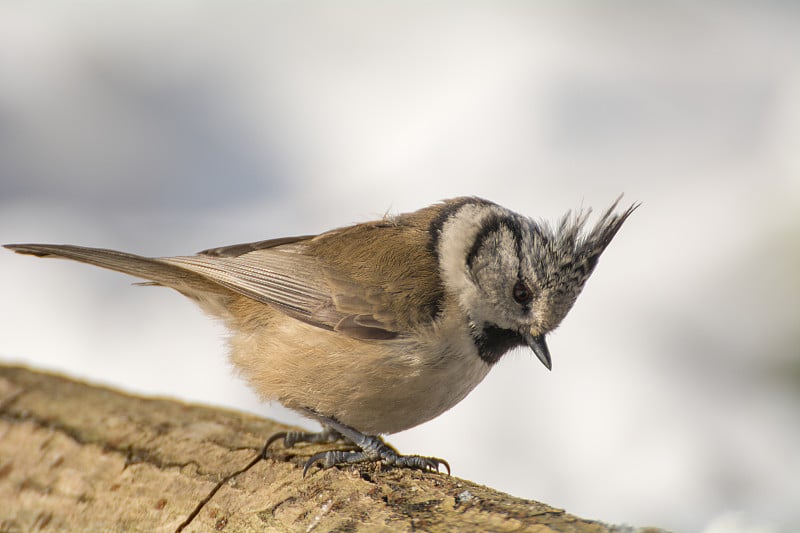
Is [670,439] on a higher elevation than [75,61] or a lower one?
lower

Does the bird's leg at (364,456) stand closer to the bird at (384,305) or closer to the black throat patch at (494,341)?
the bird at (384,305)

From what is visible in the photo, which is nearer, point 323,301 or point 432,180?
point 323,301

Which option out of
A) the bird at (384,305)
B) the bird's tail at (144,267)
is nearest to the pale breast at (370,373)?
the bird at (384,305)

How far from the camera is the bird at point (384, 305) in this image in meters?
3.00

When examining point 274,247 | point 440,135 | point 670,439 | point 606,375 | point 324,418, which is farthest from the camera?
point 440,135

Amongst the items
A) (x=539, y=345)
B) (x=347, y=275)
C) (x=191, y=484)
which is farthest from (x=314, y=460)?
(x=539, y=345)

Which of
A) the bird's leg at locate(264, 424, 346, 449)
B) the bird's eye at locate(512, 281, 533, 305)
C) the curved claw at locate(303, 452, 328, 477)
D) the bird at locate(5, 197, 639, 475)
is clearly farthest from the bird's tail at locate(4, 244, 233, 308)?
the bird's eye at locate(512, 281, 533, 305)

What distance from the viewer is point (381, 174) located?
6.67m

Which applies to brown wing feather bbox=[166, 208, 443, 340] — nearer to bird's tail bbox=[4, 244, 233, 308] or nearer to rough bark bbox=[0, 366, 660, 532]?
bird's tail bbox=[4, 244, 233, 308]

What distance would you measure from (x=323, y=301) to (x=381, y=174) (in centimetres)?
359

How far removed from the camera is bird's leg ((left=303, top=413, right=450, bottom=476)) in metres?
2.94

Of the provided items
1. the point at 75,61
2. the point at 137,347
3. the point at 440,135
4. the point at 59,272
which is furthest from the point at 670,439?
the point at 75,61

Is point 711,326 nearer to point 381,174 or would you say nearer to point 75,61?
point 381,174

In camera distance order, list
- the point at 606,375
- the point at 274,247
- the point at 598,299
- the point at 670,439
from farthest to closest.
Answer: the point at 598,299 → the point at 606,375 → the point at 670,439 → the point at 274,247
